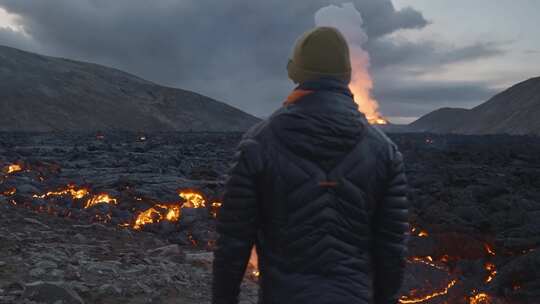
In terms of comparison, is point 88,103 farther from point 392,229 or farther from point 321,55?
point 392,229

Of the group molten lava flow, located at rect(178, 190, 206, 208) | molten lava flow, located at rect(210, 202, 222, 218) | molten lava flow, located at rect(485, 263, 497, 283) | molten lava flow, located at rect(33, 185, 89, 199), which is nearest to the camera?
molten lava flow, located at rect(485, 263, 497, 283)

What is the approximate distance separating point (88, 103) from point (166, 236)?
105m

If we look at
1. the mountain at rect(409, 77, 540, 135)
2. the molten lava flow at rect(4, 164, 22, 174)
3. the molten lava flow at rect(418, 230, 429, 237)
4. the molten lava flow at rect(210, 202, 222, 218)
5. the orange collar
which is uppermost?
the mountain at rect(409, 77, 540, 135)

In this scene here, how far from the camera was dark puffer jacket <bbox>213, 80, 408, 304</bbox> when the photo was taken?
246 centimetres

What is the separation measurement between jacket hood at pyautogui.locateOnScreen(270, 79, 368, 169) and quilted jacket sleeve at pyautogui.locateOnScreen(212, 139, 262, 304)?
0.17 metres

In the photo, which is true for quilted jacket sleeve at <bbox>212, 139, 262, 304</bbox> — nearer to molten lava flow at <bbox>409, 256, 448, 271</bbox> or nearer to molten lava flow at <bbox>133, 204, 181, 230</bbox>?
molten lava flow at <bbox>409, 256, 448, 271</bbox>

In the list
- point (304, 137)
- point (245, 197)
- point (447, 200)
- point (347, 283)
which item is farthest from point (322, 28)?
point (447, 200)

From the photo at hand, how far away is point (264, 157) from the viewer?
244 cm

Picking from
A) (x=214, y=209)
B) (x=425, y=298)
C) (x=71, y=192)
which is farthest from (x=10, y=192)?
(x=425, y=298)

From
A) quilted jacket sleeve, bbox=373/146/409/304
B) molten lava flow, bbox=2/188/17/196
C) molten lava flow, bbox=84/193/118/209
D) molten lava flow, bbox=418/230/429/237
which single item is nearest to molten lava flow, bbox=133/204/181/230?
molten lava flow, bbox=84/193/118/209

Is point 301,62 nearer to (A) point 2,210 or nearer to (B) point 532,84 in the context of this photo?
(A) point 2,210

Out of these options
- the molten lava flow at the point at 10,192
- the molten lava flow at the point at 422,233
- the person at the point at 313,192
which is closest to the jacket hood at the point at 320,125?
the person at the point at 313,192

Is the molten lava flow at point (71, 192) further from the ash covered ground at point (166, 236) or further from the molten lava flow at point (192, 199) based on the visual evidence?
the molten lava flow at point (192, 199)

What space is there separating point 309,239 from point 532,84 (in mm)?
158636
